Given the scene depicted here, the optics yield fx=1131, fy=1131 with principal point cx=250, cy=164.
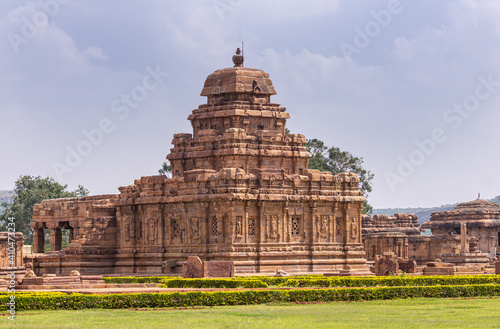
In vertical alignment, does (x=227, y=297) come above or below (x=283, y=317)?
above

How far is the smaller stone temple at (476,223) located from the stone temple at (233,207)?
104 feet

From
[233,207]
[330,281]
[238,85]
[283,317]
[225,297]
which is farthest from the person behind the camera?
[238,85]

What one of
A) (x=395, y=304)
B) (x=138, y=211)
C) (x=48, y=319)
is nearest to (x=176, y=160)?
(x=138, y=211)

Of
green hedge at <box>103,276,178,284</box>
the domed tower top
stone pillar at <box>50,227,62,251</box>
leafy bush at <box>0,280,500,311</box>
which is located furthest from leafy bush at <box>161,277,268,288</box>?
stone pillar at <box>50,227,62,251</box>

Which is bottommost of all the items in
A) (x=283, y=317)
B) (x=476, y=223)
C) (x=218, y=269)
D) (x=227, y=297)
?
→ (x=283, y=317)

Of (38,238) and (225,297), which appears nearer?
(225,297)

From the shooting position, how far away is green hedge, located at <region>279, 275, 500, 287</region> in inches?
1855

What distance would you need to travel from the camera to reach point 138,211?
213 ft

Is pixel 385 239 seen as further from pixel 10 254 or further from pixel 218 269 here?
pixel 10 254

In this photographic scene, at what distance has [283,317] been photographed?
33.9m

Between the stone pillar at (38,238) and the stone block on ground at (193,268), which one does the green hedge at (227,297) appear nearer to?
the stone block on ground at (193,268)

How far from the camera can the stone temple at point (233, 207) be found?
200ft

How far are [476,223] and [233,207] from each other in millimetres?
39358

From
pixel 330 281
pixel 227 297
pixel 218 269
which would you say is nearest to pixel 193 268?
pixel 218 269
